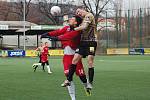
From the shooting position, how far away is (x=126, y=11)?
69.9 meters

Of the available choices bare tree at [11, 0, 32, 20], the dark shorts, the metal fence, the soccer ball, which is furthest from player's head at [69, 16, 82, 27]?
bare tree at [11, 0, 32, 20]

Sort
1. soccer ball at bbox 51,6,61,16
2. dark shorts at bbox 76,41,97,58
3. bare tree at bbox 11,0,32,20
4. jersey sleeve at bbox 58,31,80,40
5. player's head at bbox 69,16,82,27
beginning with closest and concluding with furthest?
jersey sleeve at bbox 58,31,80,40
player's head at bbox 69,16,82,27
dark shorts at bbox 76,41,97,58
soccer ball at bbox 51,6,61,16
bare tree at bbox 11,0,32,20

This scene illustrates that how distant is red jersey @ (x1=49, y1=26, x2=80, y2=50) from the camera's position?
36.4 feet

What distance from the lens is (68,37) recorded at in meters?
11.1

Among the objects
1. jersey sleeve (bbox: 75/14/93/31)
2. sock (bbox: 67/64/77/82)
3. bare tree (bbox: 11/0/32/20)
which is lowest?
sock (bbox: 67/64/77/82)

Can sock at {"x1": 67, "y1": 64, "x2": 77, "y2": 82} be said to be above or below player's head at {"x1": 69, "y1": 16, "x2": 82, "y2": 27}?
below

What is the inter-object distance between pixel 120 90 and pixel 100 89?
772 mm

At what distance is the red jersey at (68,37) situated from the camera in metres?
11.1

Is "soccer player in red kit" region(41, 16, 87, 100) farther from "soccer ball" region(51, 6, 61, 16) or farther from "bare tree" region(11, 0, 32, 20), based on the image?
"bare tree" region(11, 0, 32, 20)

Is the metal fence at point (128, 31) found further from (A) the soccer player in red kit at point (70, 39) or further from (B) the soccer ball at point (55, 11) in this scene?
(A) the soccer player in red kit at point (70, 39)

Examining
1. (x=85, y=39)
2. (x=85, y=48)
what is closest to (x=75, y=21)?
(x=85, y=39)

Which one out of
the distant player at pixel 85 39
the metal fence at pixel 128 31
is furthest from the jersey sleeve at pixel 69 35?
the metal fence at pixel 128 31

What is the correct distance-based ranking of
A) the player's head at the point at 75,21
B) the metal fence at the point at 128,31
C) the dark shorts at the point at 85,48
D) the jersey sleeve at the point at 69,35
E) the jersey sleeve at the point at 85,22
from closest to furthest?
the jersey sleeve at the point at 85,22 < the jersey sleeve at the point at 69,35 < the player's head at the point at 75,21 < the dark shorts at the point at 85,48 < the metal fence at the point at 128,31

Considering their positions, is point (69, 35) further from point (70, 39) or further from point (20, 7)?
point (20, 7)
